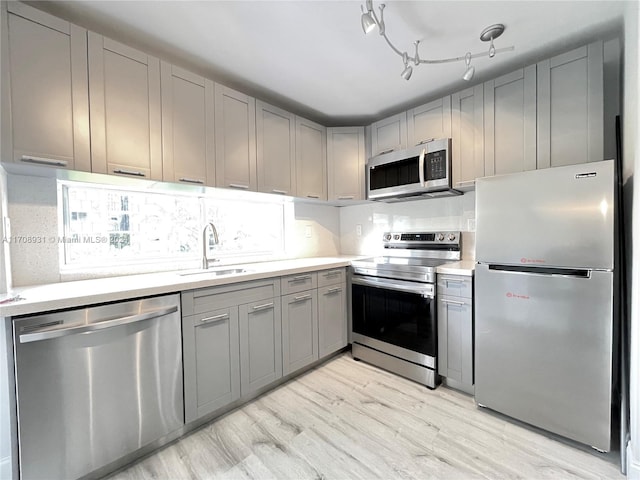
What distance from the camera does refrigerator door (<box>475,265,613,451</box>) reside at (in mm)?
1417

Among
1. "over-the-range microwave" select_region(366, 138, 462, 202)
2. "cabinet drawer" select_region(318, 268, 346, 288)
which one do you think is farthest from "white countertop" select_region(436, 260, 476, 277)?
"cabinet drawer" select_region(318, 268, 346, 288)

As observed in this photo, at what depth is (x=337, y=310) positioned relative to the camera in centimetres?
257

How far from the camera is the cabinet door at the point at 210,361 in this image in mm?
1618

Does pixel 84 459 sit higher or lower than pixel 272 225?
lower

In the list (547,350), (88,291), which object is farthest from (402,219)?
(88,291)

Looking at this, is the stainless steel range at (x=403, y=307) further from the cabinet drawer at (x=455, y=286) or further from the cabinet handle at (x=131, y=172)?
the cabinet handle at (x=131, y=172)

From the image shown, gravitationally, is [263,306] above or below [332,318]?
above

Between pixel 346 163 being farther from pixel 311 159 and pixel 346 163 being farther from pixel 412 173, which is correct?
pixel 412 173

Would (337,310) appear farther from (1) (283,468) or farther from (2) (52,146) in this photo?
(2) (52,146)

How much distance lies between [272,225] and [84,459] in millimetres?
2184

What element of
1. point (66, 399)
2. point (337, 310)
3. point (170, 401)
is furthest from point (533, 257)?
point (66, 399)

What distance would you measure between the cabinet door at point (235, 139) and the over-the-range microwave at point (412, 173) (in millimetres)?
1212

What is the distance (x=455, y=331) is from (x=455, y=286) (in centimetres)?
33

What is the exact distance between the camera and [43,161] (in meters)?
1.38
